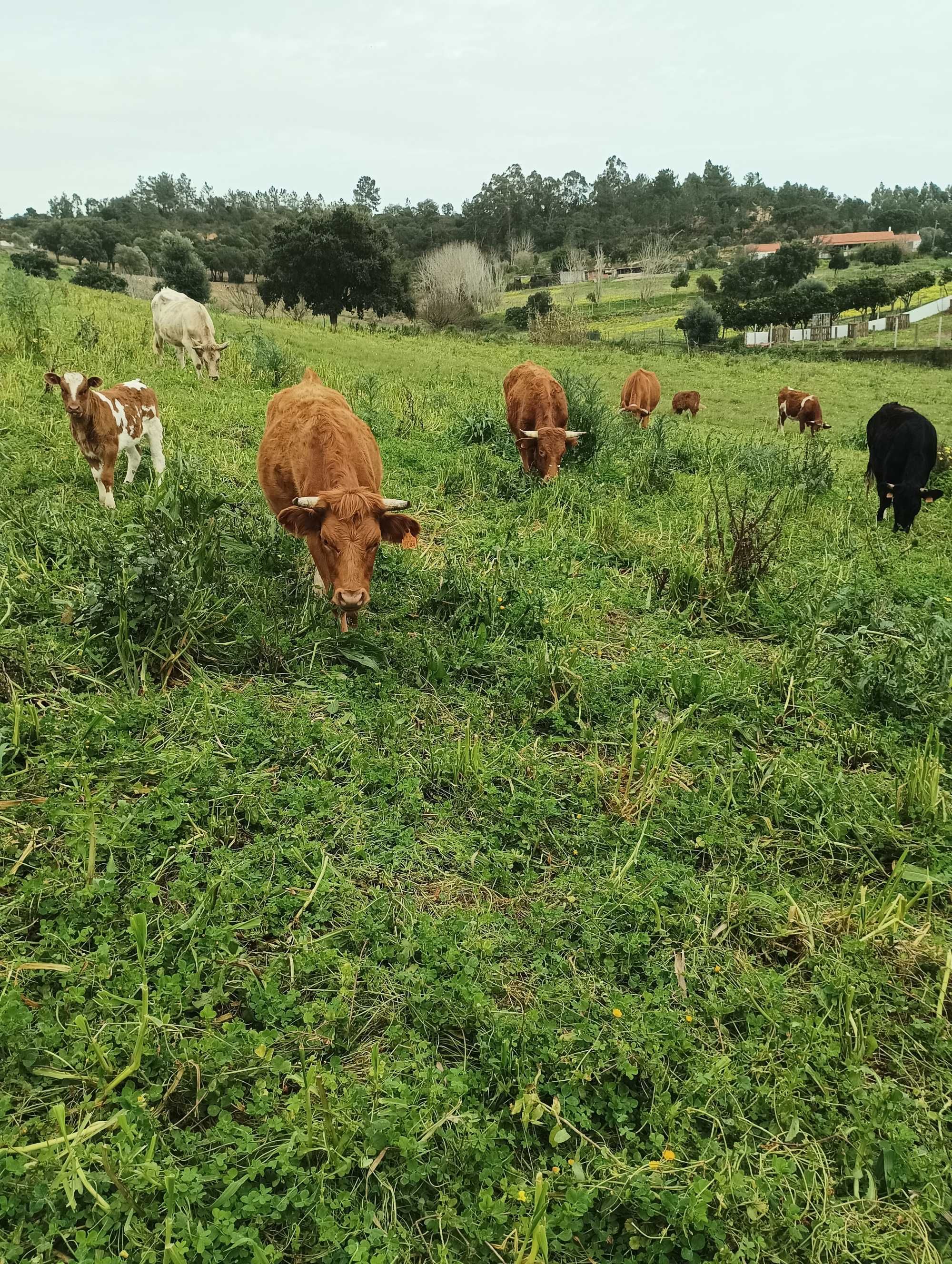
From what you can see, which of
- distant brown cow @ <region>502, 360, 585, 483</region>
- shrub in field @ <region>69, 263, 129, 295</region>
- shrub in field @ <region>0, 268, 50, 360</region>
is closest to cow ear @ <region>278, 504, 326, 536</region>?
distant brown cow @ <region>502, 360, 585, 483</region>

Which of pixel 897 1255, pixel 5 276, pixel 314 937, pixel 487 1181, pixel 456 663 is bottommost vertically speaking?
pixel 897 1255

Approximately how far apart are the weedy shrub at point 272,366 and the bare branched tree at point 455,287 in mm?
38761

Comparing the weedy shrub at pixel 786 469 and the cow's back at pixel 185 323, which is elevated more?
the cow's back at pixel 185 323

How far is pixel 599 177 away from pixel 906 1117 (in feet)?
515

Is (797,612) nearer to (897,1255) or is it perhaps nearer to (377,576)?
(377,576)

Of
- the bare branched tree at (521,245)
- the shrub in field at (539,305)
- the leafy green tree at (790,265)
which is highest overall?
the bare branched tree at (521,245)

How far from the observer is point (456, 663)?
5109mm

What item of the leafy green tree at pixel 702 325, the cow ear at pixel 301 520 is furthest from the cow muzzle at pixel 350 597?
the leafy green tree at pixel 702 325

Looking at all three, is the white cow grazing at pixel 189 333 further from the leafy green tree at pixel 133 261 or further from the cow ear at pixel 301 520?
the leafy green tree at pixel 133 261

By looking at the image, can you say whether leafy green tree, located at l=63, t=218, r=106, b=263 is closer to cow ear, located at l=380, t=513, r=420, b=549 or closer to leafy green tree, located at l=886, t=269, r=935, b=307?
leafy green tree, located at l=886, t=269, r=935, b=307

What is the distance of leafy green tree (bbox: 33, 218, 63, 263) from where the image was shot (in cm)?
6975

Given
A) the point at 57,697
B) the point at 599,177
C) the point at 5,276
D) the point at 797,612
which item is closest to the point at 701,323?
the point at 5,276

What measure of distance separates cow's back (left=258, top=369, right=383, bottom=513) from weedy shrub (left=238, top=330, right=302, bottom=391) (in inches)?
278

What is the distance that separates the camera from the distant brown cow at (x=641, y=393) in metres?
16.6
